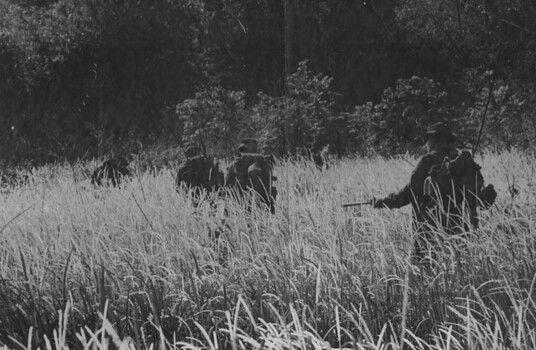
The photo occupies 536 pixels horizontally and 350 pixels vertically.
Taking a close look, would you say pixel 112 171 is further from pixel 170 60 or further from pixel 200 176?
pixel 170 60

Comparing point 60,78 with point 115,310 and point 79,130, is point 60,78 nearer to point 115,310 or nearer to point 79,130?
point 79,130

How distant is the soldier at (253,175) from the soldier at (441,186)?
4.92ft

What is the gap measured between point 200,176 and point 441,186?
2872 mm

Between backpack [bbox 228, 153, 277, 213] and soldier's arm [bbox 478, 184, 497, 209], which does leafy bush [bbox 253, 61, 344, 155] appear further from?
soldier's arm [bbox 478, 184, 497, 209]

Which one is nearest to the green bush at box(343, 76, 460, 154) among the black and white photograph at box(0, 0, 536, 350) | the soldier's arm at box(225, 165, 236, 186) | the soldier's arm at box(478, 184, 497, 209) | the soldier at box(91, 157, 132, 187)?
the black and white photograph at box(0, 0, 536, 350)

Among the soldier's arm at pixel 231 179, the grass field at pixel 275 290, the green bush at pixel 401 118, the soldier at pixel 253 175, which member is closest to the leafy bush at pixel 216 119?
the green bush at pixel 401 118

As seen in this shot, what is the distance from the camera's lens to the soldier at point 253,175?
6.09 m

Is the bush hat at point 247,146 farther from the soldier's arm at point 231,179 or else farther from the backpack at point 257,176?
the soldier's arm at point 231,179

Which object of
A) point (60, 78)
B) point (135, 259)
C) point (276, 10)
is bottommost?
point (135, 259)

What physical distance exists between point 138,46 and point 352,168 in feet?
29.9

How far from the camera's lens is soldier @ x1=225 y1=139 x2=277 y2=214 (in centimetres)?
609

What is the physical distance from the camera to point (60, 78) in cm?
1783

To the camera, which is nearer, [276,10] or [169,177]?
[169,177]

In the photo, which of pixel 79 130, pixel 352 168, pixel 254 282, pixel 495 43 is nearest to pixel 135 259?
pixel 254 282
